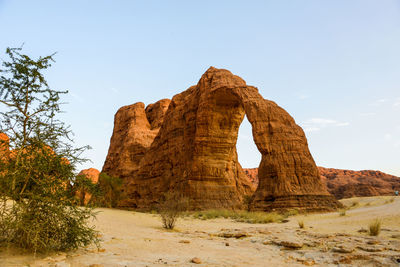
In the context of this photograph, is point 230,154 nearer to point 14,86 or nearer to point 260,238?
point 260,238

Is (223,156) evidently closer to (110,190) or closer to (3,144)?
(110,190)

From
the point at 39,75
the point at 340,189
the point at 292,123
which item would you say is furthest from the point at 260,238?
the point at 340,189

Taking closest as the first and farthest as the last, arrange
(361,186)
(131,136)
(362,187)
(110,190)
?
(110,190), (131,136), (362,187), (361,186)

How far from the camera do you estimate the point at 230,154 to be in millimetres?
23906

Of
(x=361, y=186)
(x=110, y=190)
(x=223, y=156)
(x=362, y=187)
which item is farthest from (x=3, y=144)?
(x=361, y=186)

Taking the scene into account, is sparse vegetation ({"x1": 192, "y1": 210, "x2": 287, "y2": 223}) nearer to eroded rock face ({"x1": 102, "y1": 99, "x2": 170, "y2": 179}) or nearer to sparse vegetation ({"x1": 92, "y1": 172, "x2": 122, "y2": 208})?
sparse vegetation ({"x1": 92, "y1": 172, "x2": 122, "y2": 208})

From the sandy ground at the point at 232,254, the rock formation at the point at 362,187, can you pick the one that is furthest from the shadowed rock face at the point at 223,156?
the rock formation at the point at 362,187

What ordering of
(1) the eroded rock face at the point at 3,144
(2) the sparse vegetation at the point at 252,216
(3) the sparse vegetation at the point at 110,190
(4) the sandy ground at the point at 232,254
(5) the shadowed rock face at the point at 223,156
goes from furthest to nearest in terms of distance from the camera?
(3) the sparse vegetation at the point at 110,190, (5) the shadowed rock face at the point at 223,156, (2) the sparse vegetation at the point at 252,216, (1) the eroded rock face at the point at 3,144, (4) the sandy ground at the point at 232,254

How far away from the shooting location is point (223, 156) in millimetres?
23453

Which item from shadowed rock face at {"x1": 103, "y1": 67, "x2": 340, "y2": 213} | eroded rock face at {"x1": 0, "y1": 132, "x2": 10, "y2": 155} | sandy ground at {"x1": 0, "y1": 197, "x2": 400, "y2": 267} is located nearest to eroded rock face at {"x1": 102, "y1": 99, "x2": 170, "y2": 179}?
shadowed rock face at {"x1": 103, "y1": 67, "x2": 340, "y2": 213}

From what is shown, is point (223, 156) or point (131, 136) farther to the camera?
point (131, 136)

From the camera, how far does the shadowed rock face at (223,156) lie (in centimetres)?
1691

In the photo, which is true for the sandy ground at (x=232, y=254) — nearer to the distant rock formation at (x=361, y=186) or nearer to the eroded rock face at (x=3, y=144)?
the eroded rock face at (x=3, y=144)

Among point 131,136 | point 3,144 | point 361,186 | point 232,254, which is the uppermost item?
point 131,136
